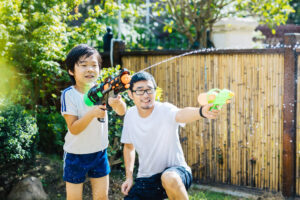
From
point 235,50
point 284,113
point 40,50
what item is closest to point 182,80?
point 235,50

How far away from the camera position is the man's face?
2.87 meters

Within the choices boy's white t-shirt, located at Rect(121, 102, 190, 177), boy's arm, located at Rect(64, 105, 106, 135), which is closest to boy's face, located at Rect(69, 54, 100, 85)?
boy's arm, located at Rect(64, 105, 106, 135)

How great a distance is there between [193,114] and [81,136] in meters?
1.03

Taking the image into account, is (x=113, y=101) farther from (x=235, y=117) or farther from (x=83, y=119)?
(x=235, y=117)

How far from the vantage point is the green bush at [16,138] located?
3924mm

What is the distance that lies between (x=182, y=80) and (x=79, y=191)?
2.54m

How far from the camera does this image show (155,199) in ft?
9.43

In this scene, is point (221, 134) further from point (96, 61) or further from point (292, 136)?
point (96, 61)

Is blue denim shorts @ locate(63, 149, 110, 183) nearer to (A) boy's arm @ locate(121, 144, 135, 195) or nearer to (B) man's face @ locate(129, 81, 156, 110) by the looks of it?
(A) boy's arm @ locate(121, 144, 135, 195)

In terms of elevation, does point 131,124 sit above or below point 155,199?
above

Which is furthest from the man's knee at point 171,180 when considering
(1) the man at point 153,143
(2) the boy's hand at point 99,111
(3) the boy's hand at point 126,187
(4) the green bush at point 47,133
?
(4) the green bush at point 47,133

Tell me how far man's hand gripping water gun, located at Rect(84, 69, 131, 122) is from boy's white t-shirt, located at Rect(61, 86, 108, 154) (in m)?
0.16

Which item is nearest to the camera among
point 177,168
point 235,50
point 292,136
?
point 177,168

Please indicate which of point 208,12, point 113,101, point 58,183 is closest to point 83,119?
point 113,101
